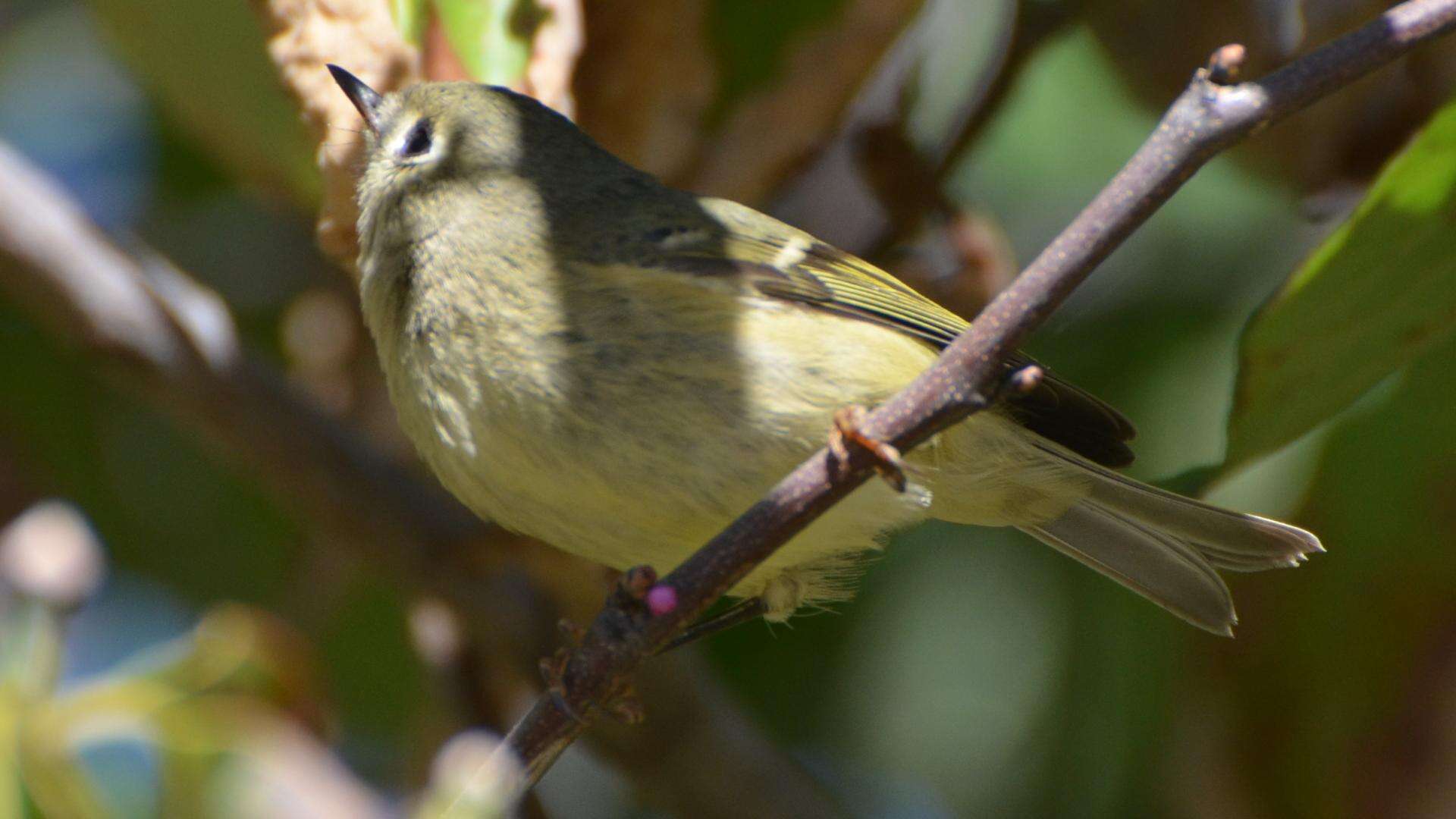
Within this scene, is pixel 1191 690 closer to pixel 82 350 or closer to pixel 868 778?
pixel 868 778

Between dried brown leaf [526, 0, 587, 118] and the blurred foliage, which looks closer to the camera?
dried brown leaf [526, 0, 587, 118]

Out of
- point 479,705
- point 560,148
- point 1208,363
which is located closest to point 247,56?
point 560,148

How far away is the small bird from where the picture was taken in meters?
1.92

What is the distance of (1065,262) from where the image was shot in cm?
128

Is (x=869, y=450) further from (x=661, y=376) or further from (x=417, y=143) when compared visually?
(x=417, y=143)

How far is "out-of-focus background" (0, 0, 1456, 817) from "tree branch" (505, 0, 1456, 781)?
0.43 m

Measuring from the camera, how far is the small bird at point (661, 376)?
1.92 m

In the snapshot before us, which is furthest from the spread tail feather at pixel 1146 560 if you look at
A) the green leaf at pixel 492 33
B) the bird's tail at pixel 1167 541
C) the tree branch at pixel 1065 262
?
the green leaf at pixel 492 33

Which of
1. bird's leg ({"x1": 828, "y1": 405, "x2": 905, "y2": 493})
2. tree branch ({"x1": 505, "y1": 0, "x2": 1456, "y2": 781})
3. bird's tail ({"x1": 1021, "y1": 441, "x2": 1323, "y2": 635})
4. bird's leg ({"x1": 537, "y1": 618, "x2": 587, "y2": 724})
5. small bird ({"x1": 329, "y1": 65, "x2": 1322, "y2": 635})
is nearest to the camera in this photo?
tree branch ({"x1": 505, "y1": 0, "x2": 1456, "y2": 781})

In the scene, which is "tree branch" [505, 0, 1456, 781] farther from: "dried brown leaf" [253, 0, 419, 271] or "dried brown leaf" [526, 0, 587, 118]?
"dried brown leaf" [253, 0, 419, 271]

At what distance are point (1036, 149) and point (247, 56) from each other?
1565mm

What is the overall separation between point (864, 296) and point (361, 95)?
0.77m

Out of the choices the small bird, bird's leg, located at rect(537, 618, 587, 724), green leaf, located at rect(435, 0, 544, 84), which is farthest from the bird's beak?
bird's leg, located at rect(537, 618, 587, 724)

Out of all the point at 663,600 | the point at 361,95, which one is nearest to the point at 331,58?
the point at 361,95
